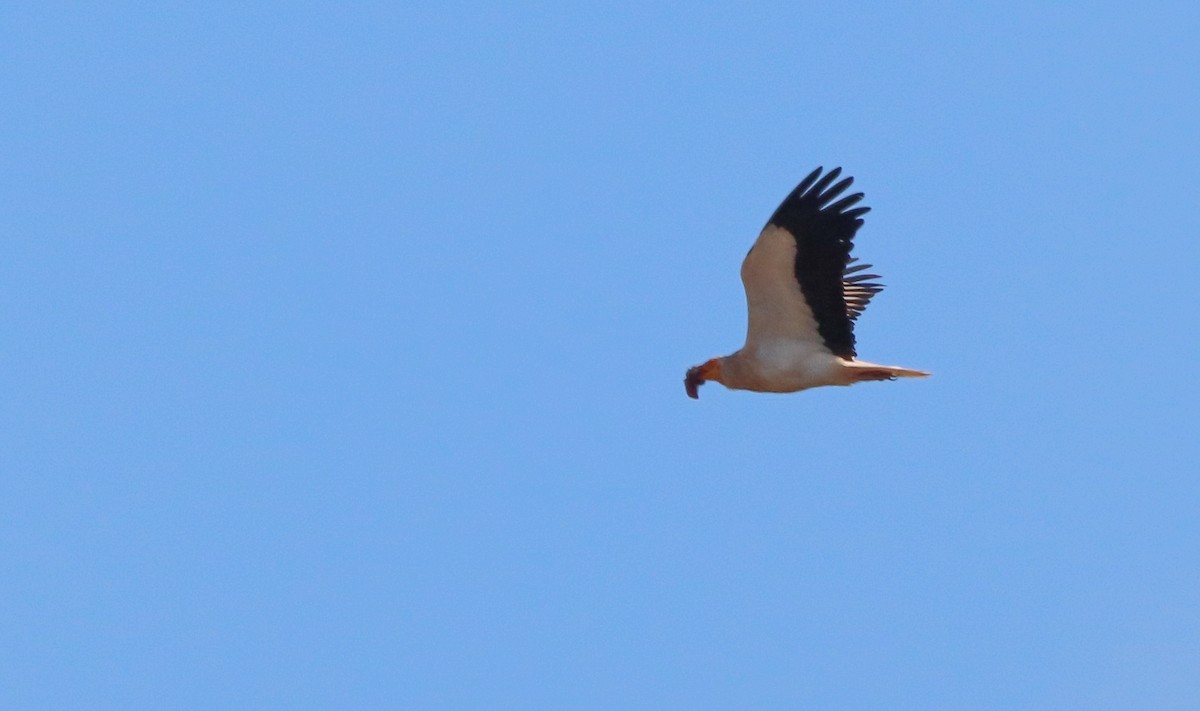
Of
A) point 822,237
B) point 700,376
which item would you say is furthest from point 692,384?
point 822,237

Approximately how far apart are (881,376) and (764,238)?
5.07ft

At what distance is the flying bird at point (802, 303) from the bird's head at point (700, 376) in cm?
2

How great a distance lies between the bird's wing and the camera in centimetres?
1461

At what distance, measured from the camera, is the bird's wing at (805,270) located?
14.6m

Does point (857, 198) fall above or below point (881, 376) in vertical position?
above

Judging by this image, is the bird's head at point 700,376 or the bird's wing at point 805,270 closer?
the bird's wing at point 805,270

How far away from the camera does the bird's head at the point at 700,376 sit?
16078 mm

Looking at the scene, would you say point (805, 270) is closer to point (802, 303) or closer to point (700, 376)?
point (802, 303)

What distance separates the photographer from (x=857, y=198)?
47.9ft

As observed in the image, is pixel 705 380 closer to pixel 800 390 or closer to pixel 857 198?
pixel 800 390

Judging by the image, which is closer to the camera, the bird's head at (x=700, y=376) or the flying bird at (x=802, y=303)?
the flying bird at (x=802, y=303)

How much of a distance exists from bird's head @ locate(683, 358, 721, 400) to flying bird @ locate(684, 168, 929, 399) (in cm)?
2

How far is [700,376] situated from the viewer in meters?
16.3

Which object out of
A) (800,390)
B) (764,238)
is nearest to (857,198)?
(764,238)
